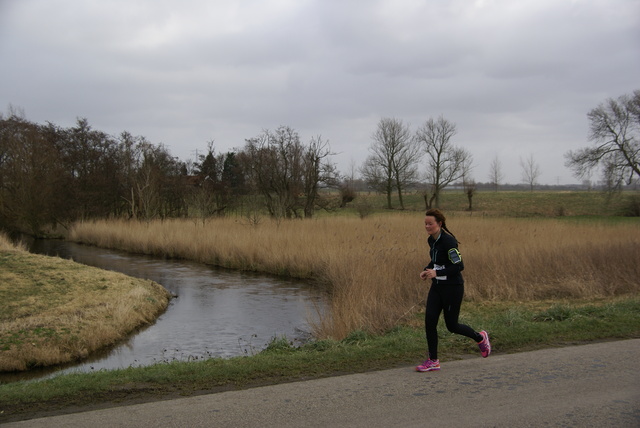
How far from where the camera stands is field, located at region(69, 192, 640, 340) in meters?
11.3

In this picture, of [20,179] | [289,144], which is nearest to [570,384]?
[289,144]

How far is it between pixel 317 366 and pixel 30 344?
263 inches

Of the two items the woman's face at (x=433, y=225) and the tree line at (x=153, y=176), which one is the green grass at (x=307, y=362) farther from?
the tree line at (x=153, y=176)

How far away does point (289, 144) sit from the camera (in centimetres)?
3656

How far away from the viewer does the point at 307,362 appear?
6.50 metres

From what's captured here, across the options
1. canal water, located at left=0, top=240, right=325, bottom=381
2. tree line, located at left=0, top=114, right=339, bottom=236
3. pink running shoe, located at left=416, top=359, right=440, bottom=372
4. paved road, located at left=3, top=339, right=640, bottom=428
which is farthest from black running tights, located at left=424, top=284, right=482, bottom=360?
tree line, located at left=0, top=114, right=339, bottom=236

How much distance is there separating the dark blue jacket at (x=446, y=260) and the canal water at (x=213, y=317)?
3.95 meters

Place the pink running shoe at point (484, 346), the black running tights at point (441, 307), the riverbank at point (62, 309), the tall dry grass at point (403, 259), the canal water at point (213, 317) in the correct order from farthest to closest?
the tall dry grass at point (403, 259)
the canal water at point (213, 317)
the riverbank at point (62, 309)
the pink running shoe at point (484, 346)
the black running tights at point (441, 307)

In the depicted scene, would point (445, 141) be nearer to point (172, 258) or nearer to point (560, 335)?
point (172, 258)

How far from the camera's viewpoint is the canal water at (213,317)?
10188 millimetres

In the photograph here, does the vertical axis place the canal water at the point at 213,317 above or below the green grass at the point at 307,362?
below

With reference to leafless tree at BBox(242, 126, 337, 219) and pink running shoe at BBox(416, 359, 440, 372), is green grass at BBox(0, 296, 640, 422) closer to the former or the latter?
pink running shoe at BBox(416, 359, 440, 372)

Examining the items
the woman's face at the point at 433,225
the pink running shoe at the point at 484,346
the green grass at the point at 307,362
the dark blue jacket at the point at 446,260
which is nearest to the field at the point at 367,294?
the green grass at the point at 307,362

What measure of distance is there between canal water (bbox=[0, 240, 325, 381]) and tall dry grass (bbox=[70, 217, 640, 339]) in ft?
3.10
